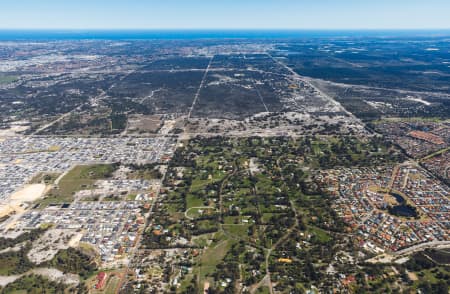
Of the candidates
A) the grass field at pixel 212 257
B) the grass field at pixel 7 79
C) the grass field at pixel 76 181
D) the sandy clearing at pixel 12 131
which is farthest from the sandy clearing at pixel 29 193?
the grass field at pixel 7 79

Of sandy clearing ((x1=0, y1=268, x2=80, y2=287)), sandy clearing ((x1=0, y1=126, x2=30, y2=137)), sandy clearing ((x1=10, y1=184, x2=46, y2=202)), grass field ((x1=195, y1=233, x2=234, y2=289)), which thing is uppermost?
sandy clearing ((x1=0, y1=126, x2=30, y2=137))

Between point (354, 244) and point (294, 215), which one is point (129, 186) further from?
point (354, 244)

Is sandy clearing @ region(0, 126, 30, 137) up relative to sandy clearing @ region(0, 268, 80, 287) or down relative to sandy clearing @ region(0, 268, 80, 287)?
up

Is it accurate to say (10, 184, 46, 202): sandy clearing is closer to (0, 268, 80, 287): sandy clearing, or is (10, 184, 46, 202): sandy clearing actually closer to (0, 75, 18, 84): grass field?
(0, 268, 80, 287): sandy clearing

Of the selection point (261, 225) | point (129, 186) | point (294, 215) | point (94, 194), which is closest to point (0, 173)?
point (94, 194)

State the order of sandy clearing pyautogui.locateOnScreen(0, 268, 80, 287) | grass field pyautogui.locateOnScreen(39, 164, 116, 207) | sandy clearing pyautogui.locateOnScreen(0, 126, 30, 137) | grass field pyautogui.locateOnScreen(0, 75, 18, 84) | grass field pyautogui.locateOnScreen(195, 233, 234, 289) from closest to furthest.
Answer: sandy clearing pyautogui.locateOnScreen(0, 268, 80, 287), grass field pyautogui.locateOnScreen(195, 233, 234, 289), grass field pyautogui.locateOnScreen(39, 164, 116, 207), sandy clearing pyautogui.locateOnScreen(0, 126, 30, 137), grass field pyautogui.locateOnScreen(0, 75, 18, 84)

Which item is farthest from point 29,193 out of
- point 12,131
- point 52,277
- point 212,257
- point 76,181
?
point 12,131

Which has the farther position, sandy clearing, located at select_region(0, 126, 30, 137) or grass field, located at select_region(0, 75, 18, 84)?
grass field, located at select_region(0, 75, 18, 84)

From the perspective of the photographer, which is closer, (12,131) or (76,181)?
(76,181)

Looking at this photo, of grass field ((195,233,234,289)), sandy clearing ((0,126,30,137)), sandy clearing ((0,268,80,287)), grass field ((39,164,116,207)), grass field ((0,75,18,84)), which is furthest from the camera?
grass field ((0,75,18,84))

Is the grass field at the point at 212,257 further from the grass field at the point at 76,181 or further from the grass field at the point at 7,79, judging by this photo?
the grass field at the point at 7,79

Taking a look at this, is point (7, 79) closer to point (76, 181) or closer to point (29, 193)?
point (29, 193)

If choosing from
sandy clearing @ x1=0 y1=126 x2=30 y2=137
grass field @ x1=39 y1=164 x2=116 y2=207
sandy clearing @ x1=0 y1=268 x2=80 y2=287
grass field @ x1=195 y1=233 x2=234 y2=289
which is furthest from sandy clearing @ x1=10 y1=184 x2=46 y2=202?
sandy clearing @ x1=0 y1=126 x2=30 y2=137
